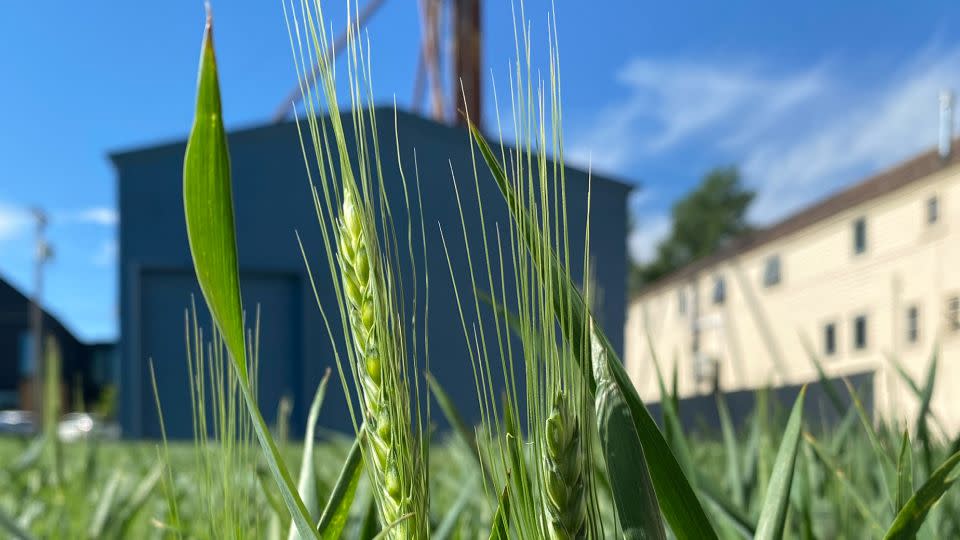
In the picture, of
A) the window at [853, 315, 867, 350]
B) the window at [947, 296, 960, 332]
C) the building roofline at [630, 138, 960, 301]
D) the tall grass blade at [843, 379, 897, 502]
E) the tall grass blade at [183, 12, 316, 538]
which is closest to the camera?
the tall grass blade at [183, 12, 316, 538]

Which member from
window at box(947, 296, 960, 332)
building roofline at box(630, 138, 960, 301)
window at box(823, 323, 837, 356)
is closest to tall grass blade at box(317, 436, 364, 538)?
window at box(947, 296, 960, 332)

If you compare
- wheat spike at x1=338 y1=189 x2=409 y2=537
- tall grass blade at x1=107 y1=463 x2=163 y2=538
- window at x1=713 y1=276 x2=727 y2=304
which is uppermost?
window at x1=713 y1=276 x2=727 y2=304

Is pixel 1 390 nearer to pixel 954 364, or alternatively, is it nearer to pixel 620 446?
pixel 954 364

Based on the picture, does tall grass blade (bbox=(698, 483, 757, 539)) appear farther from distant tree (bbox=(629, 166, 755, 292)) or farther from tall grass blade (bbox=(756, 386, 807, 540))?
distant tree (bbox=(629, 166, 755, 292))

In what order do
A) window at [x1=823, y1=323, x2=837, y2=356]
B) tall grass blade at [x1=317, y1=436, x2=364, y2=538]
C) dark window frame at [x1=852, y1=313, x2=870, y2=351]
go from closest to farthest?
1. tall grass blade at [x1=317, y1=436, x2=364, y2=538]
2. dark window frame at [x1=852, y1=313, x2=870, y2=351]
3. window at [x1=823, y1=323, x2=837, y2=356]

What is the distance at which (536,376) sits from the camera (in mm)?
245

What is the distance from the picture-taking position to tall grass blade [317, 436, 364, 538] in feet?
1.11

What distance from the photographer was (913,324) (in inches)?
627

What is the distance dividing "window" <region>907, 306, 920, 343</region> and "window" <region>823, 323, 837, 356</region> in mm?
2415

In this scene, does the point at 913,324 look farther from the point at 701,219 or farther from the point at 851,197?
the point at 701,219

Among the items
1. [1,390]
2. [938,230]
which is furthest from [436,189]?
→ [1,390]

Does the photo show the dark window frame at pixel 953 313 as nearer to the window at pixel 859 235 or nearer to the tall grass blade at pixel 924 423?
the window at pixel 859 235

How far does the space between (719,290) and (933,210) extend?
775cm

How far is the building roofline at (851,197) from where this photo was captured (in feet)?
50.0
